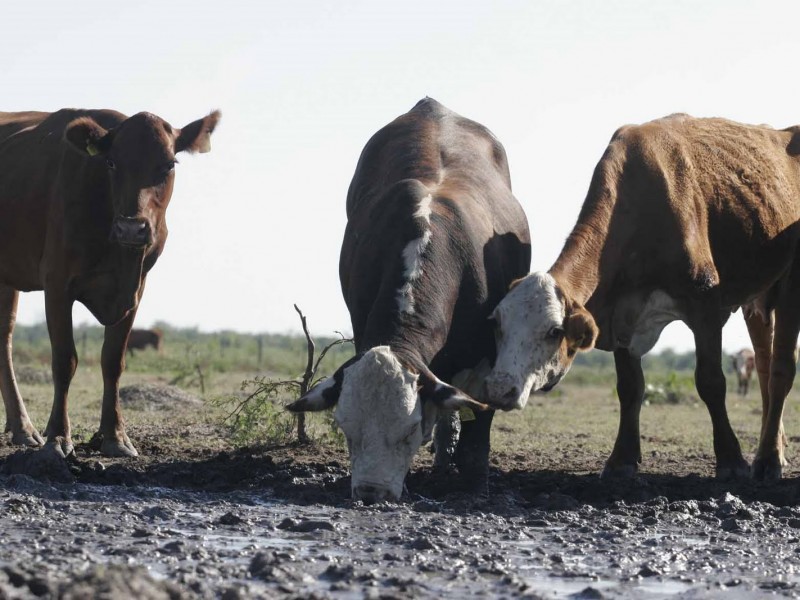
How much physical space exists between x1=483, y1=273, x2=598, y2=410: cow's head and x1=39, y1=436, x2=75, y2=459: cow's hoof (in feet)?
9.37

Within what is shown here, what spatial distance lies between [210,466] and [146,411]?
5148mm

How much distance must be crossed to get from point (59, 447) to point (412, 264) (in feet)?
8.87

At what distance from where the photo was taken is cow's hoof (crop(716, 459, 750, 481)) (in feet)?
31.6

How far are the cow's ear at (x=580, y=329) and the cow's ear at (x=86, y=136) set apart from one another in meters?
3.82

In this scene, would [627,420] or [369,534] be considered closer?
[369,534]

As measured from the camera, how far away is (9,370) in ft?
38.4

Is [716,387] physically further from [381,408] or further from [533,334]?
[381,408]

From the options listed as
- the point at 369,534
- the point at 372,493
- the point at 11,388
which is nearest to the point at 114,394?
the point at 11,388

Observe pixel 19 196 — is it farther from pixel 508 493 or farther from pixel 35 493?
pixel 508 493

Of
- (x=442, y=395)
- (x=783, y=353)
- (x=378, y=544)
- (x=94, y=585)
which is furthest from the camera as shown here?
(x=783, y=353)

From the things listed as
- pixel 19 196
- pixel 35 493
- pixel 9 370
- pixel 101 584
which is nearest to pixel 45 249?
pixel 19 196

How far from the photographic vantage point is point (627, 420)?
10266 mm

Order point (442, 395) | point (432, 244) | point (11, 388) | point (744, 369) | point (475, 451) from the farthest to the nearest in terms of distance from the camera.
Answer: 1. point (744, 369)
2. point (11, 388)
3. point (475, 451)
4. point (432, 244)
5. point (442, 395)

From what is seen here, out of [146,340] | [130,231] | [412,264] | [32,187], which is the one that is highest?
[32,187]
